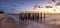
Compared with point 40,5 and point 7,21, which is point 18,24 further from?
point 40,5

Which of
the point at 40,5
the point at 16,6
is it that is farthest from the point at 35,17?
the point at 16,6

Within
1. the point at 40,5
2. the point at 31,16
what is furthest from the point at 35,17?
the point at 40,5

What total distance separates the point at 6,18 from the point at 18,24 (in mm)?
152

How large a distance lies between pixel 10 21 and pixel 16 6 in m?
0.18

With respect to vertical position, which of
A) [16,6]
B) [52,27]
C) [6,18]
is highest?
[16,6]

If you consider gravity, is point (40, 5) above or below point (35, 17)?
above

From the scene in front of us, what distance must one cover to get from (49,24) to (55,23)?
7 cm

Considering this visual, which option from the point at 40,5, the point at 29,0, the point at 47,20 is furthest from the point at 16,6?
the point at 47,20

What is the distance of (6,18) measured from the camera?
4.91 ft

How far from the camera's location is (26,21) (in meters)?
1.49

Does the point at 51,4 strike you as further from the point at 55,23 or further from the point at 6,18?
the point at 6,18

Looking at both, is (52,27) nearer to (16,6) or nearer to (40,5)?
(40,5)

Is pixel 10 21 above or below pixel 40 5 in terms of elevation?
below

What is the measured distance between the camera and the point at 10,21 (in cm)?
149
